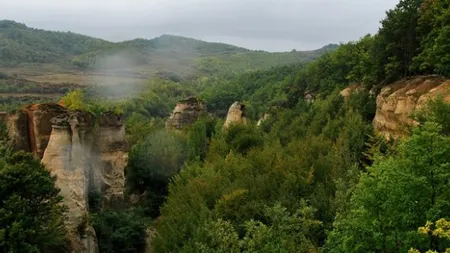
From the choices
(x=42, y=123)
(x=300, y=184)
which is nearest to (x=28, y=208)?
(x=42, y=123)

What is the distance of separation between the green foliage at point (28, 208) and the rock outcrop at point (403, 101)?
19750 millimetres

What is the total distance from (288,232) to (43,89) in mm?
128596

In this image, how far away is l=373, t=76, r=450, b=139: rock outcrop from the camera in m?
27.8

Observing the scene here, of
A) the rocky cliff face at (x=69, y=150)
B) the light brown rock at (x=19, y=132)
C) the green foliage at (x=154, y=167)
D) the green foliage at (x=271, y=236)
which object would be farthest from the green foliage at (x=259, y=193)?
the light brown rock at (x=19, y=132)

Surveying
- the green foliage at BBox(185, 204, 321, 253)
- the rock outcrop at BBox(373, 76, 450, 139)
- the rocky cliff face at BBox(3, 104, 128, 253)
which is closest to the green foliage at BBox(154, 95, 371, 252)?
the green foliage at BBox(185, 204, 321, 253)

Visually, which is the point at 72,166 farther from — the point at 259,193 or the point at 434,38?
the point at 434,38

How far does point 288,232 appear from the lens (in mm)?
19688

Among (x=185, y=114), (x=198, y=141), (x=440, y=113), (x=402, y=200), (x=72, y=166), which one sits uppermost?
(x=440, y=113)

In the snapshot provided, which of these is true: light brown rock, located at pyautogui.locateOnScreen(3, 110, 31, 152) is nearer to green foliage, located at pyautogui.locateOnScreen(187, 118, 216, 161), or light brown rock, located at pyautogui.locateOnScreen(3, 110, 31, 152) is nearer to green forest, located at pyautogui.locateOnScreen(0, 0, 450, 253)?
green forest, located at pyautogui.locateOnScreen(0, 0, 450, 253)

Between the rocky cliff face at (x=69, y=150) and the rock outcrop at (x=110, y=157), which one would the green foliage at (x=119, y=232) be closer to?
the rocky cliff face at (x=69, y=150)

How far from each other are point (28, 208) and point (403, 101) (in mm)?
22443

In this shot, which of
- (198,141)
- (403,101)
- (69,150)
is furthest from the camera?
(198,141)

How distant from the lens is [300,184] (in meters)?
26.7

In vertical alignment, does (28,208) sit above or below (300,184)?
below
